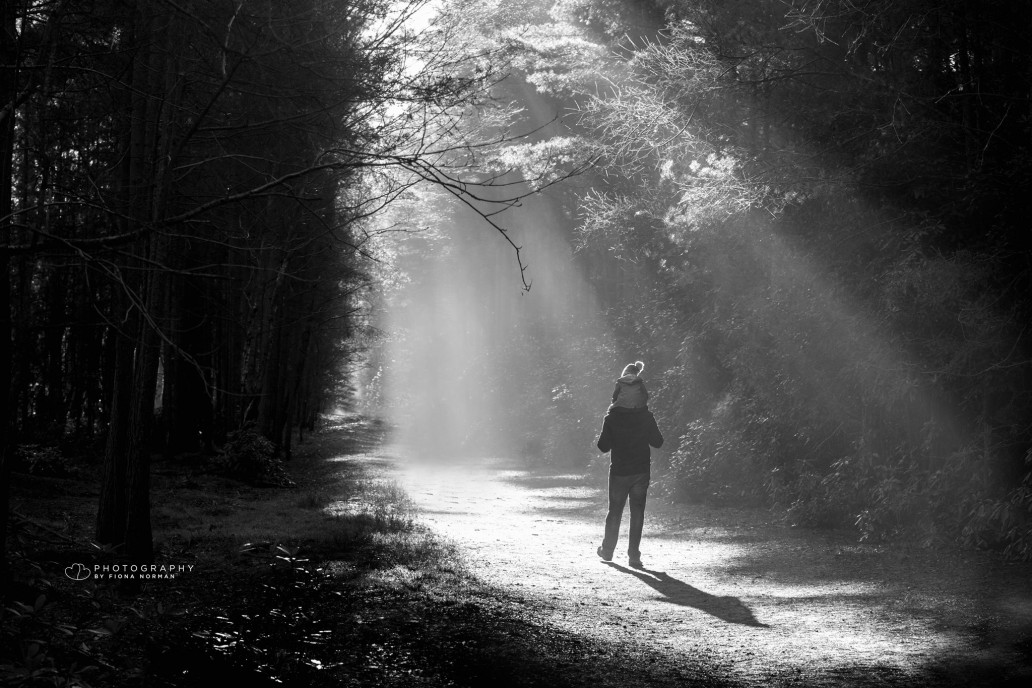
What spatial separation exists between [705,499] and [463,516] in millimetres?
4380

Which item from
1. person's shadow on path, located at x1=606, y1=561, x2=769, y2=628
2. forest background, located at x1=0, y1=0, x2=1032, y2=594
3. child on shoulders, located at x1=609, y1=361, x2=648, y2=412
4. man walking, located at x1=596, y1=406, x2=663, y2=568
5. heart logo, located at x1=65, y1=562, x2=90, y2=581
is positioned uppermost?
forest background, located at x1=0, y1=0, x2=1032, y2=594

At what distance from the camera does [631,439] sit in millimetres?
10609

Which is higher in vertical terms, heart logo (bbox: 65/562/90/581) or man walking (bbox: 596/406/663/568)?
man walking (bbox: 596/406/663/568)

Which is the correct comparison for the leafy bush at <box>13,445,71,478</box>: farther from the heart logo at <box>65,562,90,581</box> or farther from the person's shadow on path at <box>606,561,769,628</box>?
the person's shadow on path at <box>606,561,769,628</box>

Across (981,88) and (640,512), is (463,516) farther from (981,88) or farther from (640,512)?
(981,88)

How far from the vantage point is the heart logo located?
7.34m

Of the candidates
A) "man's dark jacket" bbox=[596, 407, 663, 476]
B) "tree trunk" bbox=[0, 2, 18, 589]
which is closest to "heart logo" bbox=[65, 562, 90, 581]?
"tree trunk" bbox=[0, 2, 18, 589]

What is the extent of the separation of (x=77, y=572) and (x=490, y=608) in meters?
3.32

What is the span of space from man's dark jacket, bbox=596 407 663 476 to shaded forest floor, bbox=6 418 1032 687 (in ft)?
3.55

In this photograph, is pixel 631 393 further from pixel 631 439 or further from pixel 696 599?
pixel 696 599

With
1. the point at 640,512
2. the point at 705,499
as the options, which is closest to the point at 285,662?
the point at 640,512

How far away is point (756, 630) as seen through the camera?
693cm

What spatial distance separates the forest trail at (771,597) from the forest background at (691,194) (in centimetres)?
111

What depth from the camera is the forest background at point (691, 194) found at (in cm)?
729
